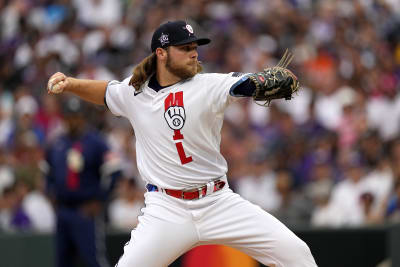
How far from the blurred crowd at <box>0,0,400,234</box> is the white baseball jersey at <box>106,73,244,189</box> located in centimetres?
348

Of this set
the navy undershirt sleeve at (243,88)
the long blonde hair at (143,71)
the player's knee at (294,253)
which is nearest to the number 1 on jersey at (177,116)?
the long blonde hair at (143,71)

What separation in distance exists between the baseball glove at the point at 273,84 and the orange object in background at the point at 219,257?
10.9ft

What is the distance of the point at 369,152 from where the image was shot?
11453mm

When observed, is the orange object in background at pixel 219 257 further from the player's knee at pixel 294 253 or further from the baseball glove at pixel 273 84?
the baseball glove at pixel 273 84

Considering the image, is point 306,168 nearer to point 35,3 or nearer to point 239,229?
point 239,229

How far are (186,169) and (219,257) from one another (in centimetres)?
297

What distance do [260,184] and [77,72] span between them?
4692 mm

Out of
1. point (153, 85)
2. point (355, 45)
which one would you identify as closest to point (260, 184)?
point (355, 45)

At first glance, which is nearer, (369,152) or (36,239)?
(36,239)

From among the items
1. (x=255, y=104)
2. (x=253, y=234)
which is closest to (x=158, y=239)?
(x=253, y=234)

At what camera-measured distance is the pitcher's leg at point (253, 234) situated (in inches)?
240

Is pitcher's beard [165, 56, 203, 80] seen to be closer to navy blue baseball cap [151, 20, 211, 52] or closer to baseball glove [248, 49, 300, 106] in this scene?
navy blue baseball cap [151, 20, 211, 52]

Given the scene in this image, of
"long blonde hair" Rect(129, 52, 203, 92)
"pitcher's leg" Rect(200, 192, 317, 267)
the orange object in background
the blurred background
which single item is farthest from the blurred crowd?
"long blonde hair" Rect(129, 52, 203, 92)

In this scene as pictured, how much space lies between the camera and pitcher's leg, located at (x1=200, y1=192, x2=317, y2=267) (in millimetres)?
6094
